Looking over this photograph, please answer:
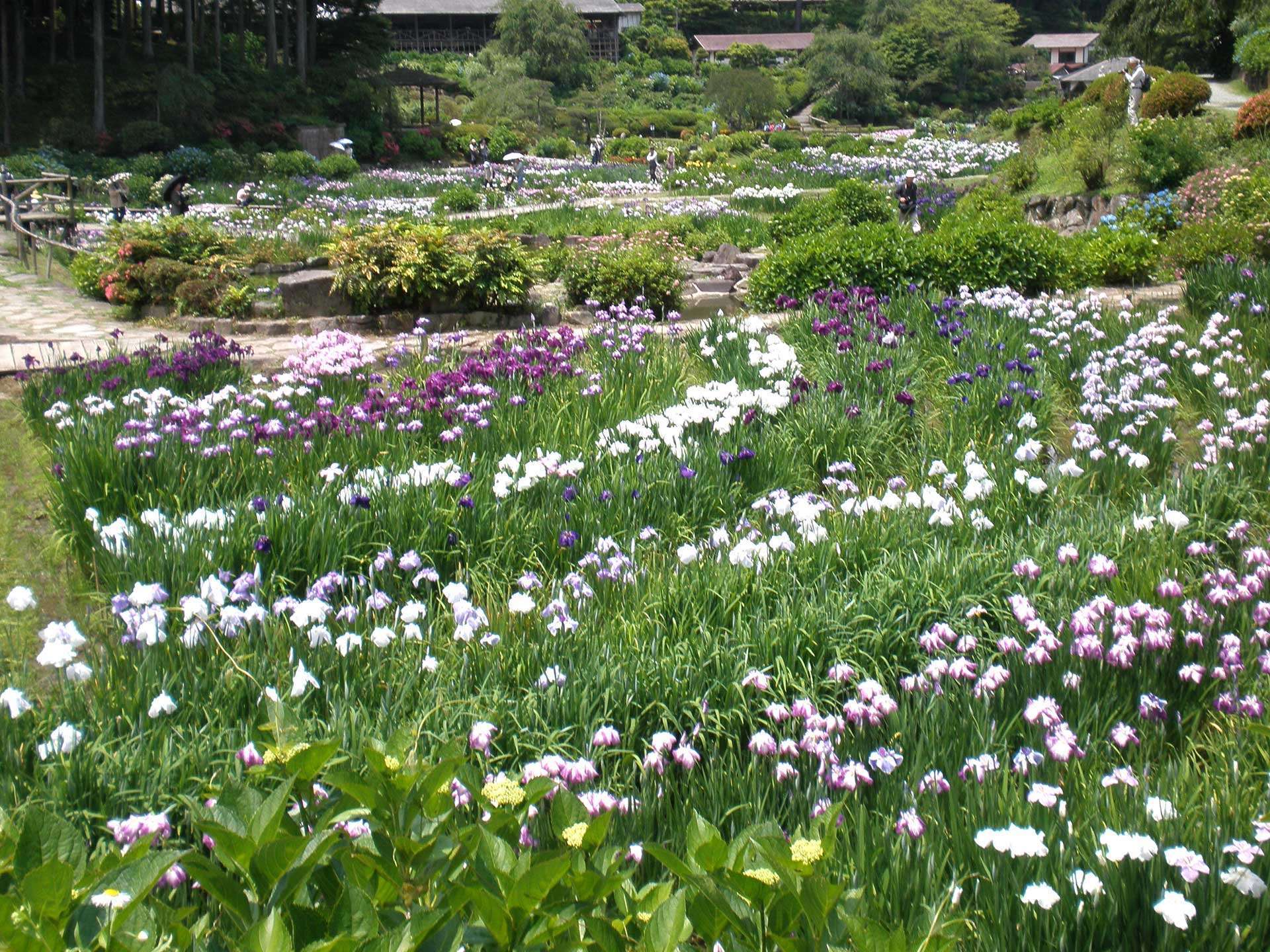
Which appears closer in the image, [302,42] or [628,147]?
[302,42]

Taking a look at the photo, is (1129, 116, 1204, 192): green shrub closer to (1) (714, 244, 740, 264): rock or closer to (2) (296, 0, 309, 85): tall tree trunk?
(1) (714, 244, 740, 264): rock

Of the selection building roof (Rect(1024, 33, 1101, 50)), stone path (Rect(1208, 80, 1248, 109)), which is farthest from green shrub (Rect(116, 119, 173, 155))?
building roof (Rect(1024, 33, 1101, 50))

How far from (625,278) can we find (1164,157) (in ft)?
29.6

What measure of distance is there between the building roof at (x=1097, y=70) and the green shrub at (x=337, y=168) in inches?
842

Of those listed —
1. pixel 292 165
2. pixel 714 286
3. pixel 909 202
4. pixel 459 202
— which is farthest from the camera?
pixel 292 165

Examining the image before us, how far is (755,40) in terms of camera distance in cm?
7606

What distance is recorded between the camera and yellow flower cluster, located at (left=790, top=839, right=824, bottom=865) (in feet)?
5.38

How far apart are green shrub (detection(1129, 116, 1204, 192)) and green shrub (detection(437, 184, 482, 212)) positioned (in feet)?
40.2

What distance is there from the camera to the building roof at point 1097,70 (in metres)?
35.2

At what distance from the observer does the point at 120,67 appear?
109ft

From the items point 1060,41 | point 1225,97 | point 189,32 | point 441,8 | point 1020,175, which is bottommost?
point 1020,175

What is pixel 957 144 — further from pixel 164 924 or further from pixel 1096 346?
pixel 164 924

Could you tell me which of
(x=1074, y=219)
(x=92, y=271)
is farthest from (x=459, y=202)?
(x=1074, y=219)

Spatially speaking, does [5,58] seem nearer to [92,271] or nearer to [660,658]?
[92,271]
